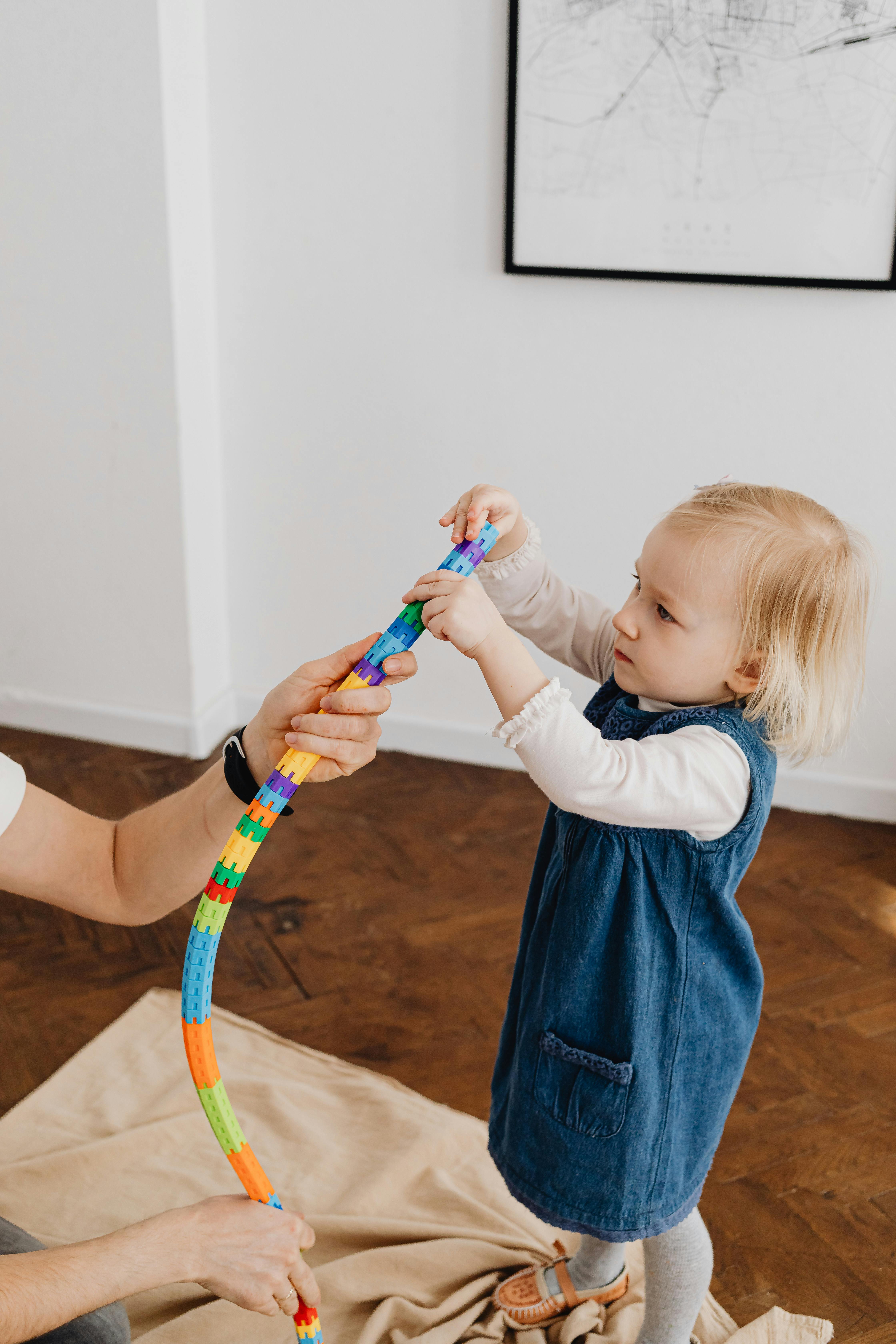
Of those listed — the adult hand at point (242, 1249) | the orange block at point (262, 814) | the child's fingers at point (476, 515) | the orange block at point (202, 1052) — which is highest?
the child's fingers at point (476, 515)

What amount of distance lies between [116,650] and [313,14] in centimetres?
168

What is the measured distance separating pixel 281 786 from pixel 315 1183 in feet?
3.25

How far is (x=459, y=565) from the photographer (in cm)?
112

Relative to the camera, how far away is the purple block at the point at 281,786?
42.8 inches

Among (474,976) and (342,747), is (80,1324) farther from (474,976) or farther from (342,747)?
(474,976)

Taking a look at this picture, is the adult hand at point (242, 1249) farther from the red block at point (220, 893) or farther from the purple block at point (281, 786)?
the purple block at point (281, 786)

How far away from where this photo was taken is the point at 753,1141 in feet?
6.19

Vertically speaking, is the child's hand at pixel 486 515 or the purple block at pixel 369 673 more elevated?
the child's hand at pixel 486 515

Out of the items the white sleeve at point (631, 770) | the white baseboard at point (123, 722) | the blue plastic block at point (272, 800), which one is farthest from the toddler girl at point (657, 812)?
the white baseboard at point (123, 722)

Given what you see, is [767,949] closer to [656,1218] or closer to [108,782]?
[656,1218]

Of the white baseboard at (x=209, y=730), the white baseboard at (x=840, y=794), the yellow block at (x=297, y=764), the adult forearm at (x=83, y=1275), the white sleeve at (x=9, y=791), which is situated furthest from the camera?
the white baseboard at (x=209, y=730)

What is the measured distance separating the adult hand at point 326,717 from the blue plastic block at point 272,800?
2.3 inches

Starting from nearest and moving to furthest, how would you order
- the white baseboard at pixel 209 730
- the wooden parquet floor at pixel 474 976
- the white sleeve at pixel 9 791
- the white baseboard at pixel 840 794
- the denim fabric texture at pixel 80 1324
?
the denim fabric texture at pixel 80 1324
the white sleeve at pixel 9 791
the wooden parquet floor at pixel 474 976
the white baseboard at pixel 840 794
the white baseboard at pixel 209 730

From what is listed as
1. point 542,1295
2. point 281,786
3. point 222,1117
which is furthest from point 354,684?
point 542,1295
